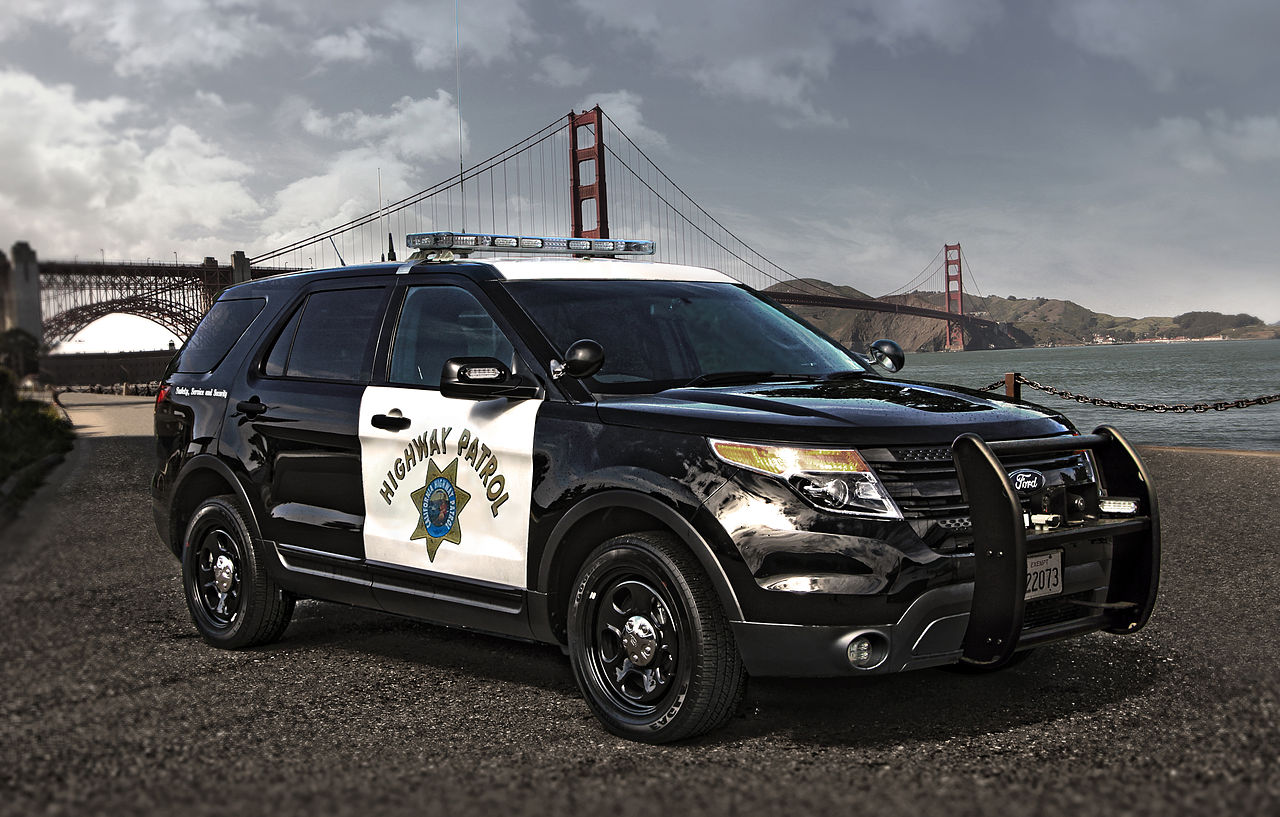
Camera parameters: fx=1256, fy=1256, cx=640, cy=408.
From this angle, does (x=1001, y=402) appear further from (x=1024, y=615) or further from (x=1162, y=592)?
(x=1162, y=592)

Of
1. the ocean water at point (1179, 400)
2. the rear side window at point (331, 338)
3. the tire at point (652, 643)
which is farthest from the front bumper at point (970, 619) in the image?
the rear side window at point (331, 338)

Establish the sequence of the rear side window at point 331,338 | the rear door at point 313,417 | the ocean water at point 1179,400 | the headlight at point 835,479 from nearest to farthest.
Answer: the headlight at point 835,479
the rear door at point 313,417
the rear side window at point 331,338
the ocean water at point 1179,400

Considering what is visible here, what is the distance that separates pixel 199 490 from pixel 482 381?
240 centimetres

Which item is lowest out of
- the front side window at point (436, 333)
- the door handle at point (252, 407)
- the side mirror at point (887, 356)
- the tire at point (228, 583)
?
the tire at point (228, 583)

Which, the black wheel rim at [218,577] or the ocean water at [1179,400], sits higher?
the black wheel rim at [218,577]

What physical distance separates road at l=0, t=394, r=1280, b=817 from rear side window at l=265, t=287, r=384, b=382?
1314mm

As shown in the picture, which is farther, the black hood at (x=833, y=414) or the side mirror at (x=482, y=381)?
the side mirror at (x=482, y=381)

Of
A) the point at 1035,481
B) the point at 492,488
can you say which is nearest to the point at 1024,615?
the point at 1035,481

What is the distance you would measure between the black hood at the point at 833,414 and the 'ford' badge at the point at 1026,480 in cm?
13

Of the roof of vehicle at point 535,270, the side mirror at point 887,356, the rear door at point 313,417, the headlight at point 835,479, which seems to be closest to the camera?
the headlight at point 835,479

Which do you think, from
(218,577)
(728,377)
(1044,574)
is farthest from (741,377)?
(218,577)

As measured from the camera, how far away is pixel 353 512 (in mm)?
5215

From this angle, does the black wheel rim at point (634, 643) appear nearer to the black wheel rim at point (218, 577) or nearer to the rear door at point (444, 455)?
the rear door at point (444, 455)

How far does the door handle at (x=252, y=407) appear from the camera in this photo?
5742 millimetres
